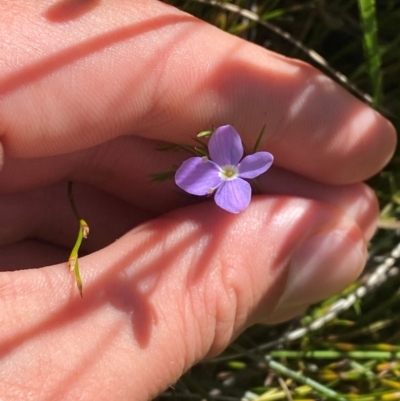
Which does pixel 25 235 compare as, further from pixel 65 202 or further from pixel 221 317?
pixel 221 317

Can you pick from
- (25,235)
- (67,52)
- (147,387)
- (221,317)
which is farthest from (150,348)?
(67,52)

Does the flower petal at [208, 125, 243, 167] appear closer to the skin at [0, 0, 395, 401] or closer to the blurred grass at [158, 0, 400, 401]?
the skin at [0, 0, 395, 401]

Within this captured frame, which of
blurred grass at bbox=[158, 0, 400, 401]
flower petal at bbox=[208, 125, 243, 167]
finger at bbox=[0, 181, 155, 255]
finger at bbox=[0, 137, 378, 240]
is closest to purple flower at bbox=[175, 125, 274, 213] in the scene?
flower petal at bbox=[208, 125, 243, 167]

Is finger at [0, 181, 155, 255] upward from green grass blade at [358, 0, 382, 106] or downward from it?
downward

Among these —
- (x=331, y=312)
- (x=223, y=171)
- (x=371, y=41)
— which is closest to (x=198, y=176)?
(x=223, y=171)

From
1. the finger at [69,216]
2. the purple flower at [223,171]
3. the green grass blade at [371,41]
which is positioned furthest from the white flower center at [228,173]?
the green grass blade at [371,41]

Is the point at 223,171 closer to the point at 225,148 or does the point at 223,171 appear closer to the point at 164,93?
the point at 225,148

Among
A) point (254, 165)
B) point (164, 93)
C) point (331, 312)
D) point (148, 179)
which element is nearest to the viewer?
point (254, 165)
